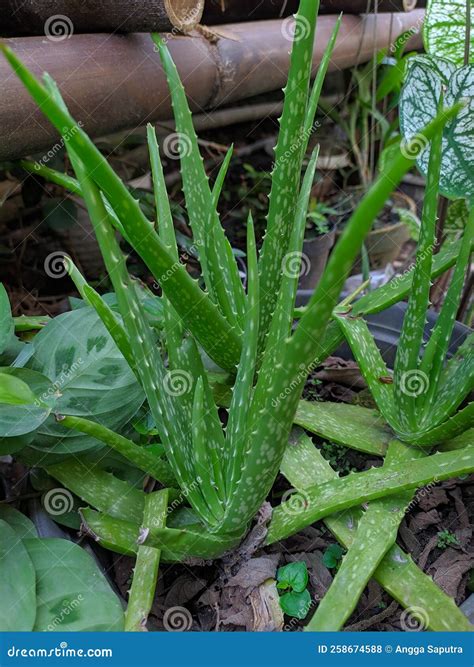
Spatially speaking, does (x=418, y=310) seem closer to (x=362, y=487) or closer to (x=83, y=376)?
(x=362, y=487)

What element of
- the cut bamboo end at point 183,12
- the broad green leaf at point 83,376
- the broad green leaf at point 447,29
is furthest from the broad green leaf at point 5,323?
the broad green leaf at point 447,29

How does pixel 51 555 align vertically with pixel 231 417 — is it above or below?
below

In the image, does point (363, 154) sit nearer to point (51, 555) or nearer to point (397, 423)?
A: point (397, 423)

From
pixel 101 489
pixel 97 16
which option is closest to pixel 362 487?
pixel 101 489

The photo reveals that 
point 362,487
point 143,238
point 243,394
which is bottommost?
point 362,487

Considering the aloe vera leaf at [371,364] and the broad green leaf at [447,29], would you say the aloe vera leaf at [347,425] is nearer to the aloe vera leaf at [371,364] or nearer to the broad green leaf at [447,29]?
the aloe vera leaf at [371,364]

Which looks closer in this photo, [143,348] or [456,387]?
[143,348]
